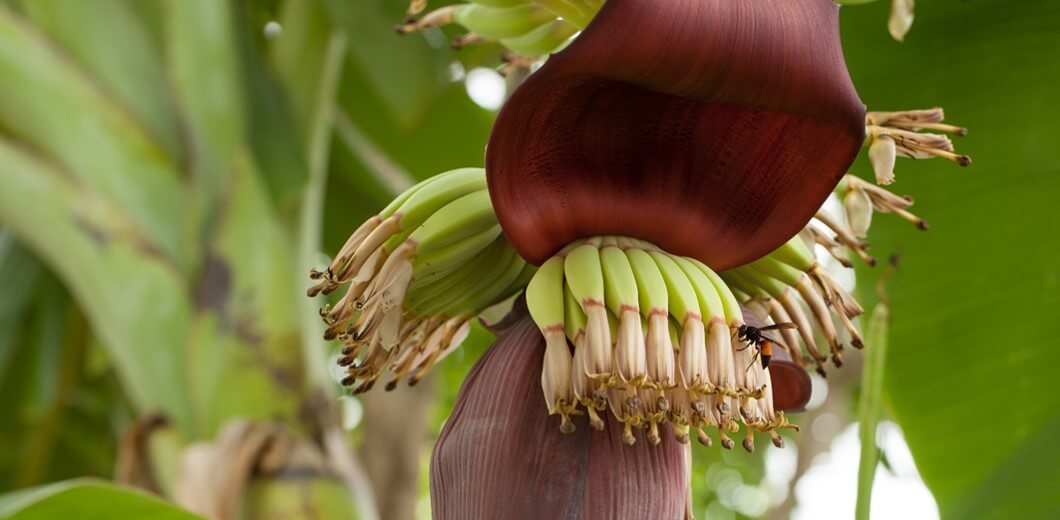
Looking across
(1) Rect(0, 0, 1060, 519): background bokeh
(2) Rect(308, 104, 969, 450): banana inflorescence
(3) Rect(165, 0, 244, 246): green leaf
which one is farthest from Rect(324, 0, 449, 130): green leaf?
(2) Rect(308, 104, 969, 450): banana inflorescence

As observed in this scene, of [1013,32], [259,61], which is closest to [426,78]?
[259,61]

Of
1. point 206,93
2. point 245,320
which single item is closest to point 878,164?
point 245,320

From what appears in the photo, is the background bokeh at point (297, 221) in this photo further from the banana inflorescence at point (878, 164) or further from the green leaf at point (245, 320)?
the banana inflorescence at point (878, 164)

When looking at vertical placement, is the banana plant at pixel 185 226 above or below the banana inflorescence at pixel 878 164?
above

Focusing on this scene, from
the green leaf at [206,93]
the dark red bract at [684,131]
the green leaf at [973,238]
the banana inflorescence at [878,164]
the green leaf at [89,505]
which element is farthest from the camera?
the green leaf at [206,93]

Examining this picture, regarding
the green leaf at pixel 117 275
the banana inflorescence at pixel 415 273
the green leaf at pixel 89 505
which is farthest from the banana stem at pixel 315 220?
the banana inflorescence at pixel 415 273

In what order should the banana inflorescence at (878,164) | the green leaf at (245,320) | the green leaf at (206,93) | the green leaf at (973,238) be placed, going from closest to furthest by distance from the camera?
the banana inflorescence at (878,164), the green leaf at (973,238), the green leaf at (245,320), the green leaf at (206,93)

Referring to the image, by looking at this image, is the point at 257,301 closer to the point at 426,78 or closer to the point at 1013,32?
the point at 426,78

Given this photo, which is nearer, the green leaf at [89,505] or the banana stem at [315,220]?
the green leaf at [89,505]
